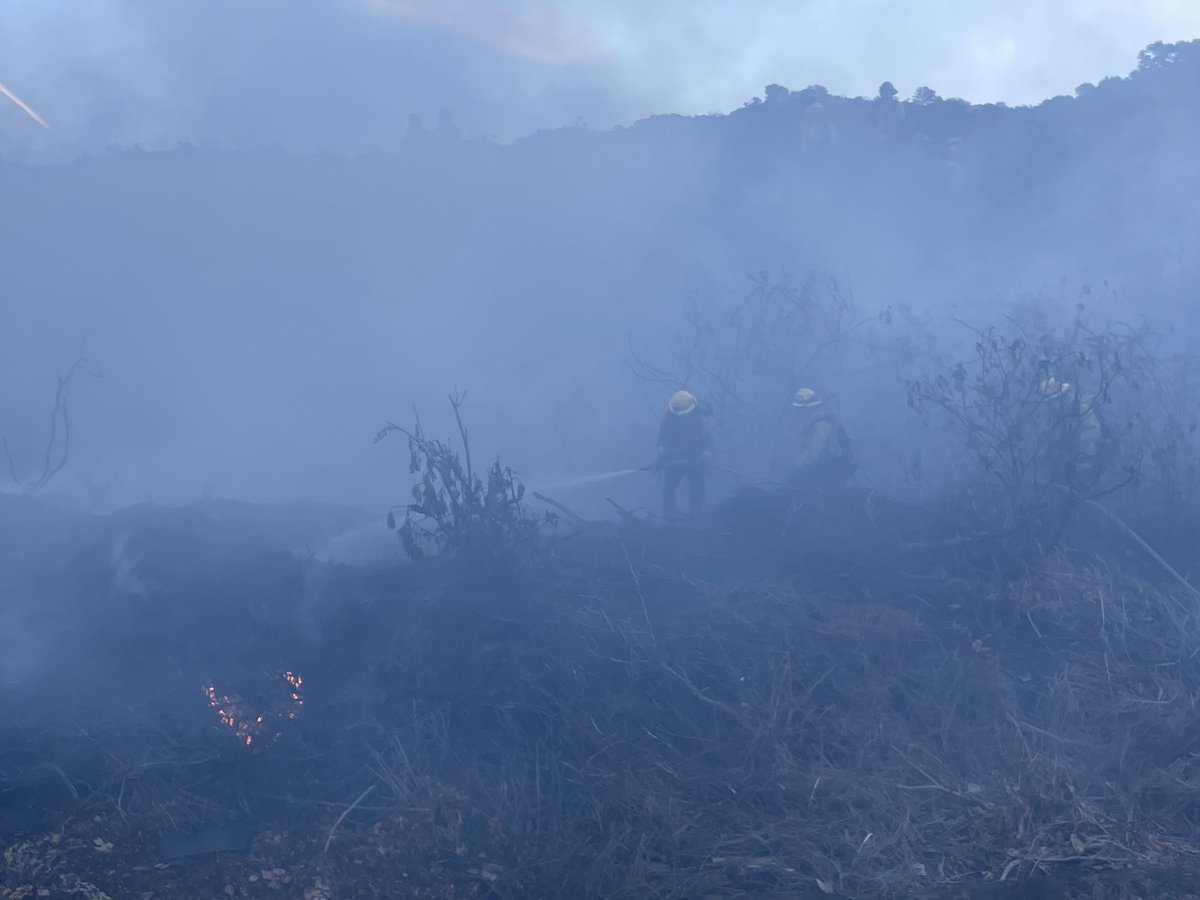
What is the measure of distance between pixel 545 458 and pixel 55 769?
9478 mm

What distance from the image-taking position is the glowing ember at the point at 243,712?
19.1 ft

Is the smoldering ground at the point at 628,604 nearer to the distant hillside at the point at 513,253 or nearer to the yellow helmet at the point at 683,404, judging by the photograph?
the distant hillside at the point at 513,253

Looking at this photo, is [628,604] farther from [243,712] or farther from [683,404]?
[683,404]

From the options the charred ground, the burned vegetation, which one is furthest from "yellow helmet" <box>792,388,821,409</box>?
the charred ground

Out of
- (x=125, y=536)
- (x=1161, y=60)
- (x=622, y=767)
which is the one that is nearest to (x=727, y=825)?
(x=622, y=767)

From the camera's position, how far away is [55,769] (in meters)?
5.42

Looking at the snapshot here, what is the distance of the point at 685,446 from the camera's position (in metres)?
10.4

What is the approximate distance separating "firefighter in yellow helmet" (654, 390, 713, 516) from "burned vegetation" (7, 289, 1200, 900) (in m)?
1.75

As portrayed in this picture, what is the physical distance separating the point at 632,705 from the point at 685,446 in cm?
472

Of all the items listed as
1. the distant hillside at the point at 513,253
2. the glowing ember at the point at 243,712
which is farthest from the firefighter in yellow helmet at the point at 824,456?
the glowing ember at the point at 243,712

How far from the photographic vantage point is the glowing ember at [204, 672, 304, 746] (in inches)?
230

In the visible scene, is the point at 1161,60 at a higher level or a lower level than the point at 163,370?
higher

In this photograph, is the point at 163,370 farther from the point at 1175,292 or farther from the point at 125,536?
the point at 1175,292

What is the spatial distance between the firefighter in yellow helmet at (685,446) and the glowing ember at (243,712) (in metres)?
4.85
